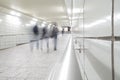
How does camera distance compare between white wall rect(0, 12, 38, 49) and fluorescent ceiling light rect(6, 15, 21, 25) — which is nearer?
white wall rect(0, 12, 38, 49)

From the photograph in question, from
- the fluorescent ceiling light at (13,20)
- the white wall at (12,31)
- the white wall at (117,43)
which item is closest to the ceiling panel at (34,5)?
the fluorescent ceiling light at (13,20)

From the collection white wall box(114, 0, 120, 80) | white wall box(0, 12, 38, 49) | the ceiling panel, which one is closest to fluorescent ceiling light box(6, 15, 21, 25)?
white wall box(0, 12, 38, 49)

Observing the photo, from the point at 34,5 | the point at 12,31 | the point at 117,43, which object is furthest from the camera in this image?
the point at 12,31

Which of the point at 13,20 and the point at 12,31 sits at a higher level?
the point at 13,20

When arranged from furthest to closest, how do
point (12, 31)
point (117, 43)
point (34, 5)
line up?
point (12, 31) → point (34, 5) → point (117, 43)

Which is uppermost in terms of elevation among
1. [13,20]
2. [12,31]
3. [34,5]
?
[34,5]

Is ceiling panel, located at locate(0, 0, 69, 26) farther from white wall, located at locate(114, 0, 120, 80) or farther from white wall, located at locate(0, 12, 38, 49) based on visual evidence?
white wall, located at locate(114, 0, 120, 80)

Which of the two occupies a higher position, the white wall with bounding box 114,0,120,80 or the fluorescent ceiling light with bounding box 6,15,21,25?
the fluorescent ceiling light with bounding box 6,15,21,25

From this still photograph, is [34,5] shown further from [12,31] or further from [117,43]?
[117,43]

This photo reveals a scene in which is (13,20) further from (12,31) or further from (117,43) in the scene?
(117,43)

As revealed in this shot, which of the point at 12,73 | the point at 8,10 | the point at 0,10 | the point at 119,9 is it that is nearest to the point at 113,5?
the point at 119,9

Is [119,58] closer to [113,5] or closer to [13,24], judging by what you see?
[113,5]

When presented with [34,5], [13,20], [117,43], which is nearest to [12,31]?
[13,20]

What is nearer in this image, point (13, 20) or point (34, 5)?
point (34, 5)
